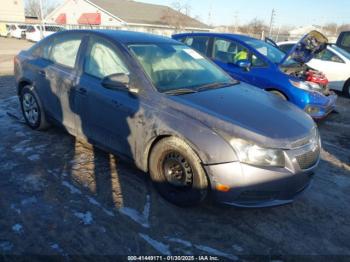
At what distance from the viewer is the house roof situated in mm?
36219

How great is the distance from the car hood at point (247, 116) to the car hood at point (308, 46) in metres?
3.45

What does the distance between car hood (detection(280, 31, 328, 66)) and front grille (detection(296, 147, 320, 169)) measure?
381 centimetres

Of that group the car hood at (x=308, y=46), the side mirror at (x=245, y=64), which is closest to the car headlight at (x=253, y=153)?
the side mirror at (x=245, y=64)

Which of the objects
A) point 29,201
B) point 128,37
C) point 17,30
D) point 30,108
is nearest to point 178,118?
point 128,37

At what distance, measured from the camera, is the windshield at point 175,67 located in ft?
11.8

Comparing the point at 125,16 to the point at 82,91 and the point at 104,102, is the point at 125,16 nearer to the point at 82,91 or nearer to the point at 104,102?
the point at 82,91

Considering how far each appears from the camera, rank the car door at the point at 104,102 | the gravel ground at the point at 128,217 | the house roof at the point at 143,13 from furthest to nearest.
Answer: the house roof at the point at 143,13 < the car door at the point at 104,102 < the gravel ground at the point at 128,217

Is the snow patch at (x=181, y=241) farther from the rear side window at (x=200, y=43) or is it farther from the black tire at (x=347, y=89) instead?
the black tire at (x=347, y=89)

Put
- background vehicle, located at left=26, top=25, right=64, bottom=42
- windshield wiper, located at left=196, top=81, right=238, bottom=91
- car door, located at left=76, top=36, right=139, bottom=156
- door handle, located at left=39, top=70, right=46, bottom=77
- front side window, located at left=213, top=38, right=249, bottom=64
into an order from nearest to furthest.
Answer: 1. car door, located at left=76, top=36, right=139, bottom=156
2. windshield wiper, located at left=196, top=81, right=238, bottom=91
3. door handle, located at left=39, top=70, right=46, bottom=77
4. front side window, located at left=213, top=38, right=249, bottom=64
5. background vehicle, located at left=26, top=25, right=64, bottom=42

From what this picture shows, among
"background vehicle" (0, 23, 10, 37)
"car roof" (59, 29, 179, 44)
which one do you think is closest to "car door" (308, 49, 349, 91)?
"car roof" (59, 29, 179, 44)

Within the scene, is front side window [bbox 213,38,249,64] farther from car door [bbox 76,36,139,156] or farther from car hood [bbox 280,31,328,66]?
car door [bbox 76,36,139,156]

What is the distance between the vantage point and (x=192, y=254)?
8.94ft

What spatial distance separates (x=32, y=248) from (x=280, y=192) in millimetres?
2195

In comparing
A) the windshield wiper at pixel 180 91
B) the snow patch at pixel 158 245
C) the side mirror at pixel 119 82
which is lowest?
the snow patch at pixel 158 245
